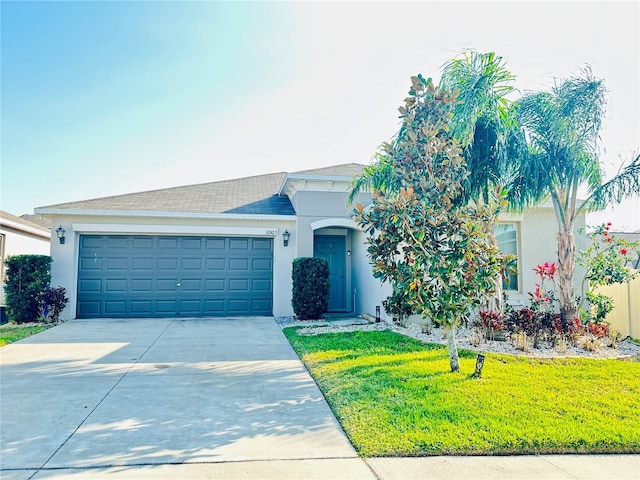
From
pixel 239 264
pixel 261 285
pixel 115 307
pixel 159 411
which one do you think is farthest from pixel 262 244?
pixel 159 411

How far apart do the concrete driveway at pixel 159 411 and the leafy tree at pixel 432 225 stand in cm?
201

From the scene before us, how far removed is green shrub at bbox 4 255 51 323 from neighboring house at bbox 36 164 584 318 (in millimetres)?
728

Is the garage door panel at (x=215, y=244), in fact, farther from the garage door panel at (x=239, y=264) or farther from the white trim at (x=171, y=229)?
the garage door panel at (x=239, y=264)

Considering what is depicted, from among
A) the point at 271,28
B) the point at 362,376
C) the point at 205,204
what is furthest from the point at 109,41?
the point at 362,376

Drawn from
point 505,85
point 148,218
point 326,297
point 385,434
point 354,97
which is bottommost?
point 385,434

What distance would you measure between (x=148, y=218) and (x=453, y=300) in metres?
9.16

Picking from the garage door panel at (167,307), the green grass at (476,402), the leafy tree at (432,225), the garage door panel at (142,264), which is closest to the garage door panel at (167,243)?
the garage door panel at (142,264)

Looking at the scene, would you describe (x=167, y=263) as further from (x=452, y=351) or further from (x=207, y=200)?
(x=452, y=351)

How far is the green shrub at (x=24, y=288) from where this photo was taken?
10.6m

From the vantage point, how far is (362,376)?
5.73 metres

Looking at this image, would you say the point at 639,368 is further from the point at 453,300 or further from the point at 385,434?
the point at 385,434

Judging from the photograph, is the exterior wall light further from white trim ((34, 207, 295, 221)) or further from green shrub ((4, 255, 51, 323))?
green shrub ((4, 255, 51, 323))

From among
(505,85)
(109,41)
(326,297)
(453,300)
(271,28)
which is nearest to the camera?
(453,300)

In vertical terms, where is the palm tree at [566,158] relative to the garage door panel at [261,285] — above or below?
above
